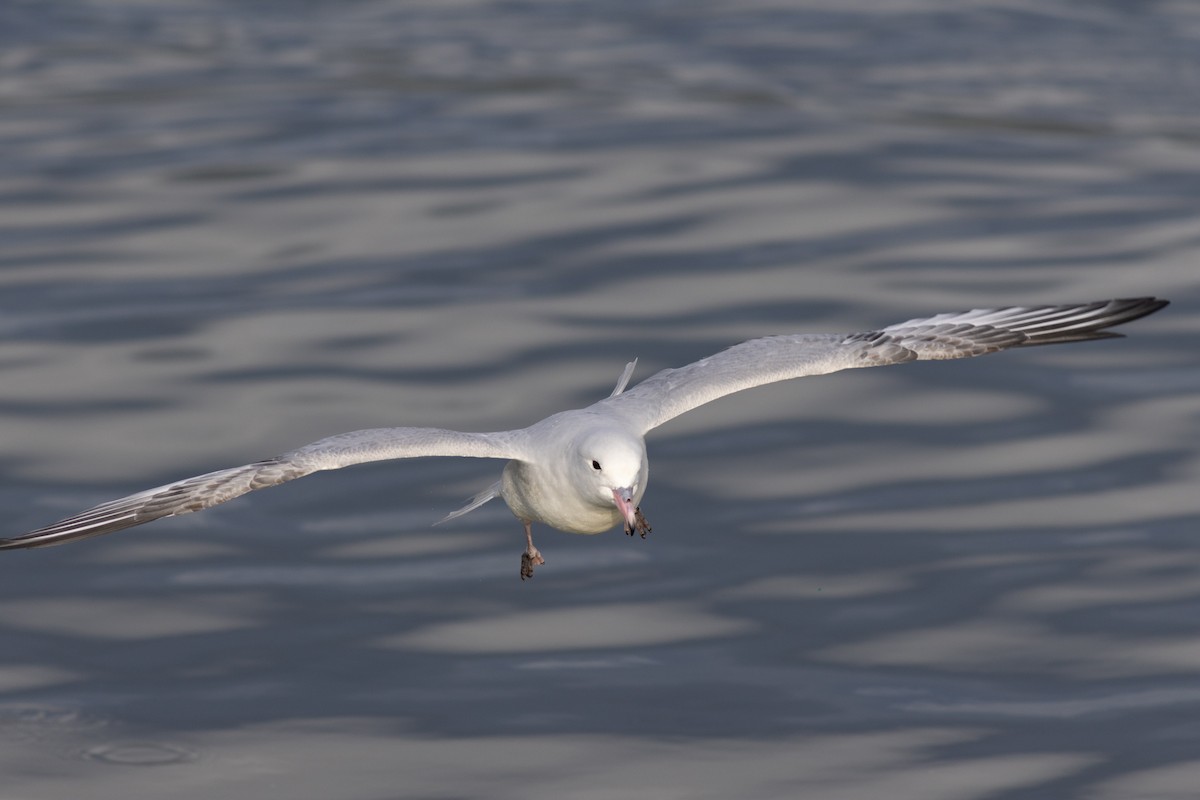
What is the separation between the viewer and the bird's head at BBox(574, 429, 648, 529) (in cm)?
1163

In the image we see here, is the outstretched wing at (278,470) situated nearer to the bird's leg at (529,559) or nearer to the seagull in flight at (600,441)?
the seagull in flight at (600,441)

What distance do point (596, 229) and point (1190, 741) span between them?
1105 centimetres

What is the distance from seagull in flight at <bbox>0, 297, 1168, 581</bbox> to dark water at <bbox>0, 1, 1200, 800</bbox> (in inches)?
95.3

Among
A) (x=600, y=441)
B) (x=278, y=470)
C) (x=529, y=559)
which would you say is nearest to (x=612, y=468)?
(x=600, y=441)

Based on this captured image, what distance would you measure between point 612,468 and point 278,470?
2.04 meters

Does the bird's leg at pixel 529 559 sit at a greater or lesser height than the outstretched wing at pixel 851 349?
lesser

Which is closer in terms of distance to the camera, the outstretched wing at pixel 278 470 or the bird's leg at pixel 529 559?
the outstretched wing at pixel 278 470

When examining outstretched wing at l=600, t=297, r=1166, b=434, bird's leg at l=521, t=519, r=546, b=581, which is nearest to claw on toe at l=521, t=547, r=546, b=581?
bird's leg at l=521, t=519, r=546, b=581

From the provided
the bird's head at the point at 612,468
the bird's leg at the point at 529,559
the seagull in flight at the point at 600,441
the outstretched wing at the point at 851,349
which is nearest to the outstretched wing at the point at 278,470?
the seagull in flight at the point at 600,441

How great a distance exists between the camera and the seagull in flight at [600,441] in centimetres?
1186

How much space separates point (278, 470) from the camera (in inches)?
477

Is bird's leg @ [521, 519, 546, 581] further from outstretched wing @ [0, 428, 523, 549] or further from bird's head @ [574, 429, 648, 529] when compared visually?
bird's head @ [574, 429, 648, 529]

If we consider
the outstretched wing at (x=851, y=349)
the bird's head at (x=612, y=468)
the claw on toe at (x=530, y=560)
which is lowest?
the claw on toe at (x=530, y=560)

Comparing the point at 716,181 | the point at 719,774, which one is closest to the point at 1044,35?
the point at 716,181
